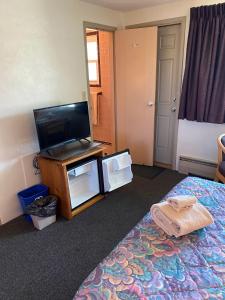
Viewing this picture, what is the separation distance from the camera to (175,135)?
347 cm

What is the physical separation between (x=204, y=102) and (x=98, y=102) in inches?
80.2

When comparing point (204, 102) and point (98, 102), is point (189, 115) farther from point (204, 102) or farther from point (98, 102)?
point (98, 102)

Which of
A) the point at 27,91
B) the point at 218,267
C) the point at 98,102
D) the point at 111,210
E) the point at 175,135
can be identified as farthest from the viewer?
the point at 98,102

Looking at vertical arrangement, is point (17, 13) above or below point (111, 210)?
above

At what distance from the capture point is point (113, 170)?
2.85 m

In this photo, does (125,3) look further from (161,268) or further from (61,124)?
(161,268)

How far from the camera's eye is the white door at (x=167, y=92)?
322cm

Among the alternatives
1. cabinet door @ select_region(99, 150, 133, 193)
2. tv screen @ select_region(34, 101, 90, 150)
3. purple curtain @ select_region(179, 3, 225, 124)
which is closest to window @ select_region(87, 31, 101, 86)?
tv screen @ select_region(34, 101, 90, 150)

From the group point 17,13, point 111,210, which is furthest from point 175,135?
point 17,13

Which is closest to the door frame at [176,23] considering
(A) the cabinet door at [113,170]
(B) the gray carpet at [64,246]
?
(B) the gray carpet at [64,246]

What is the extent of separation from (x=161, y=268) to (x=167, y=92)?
281cm

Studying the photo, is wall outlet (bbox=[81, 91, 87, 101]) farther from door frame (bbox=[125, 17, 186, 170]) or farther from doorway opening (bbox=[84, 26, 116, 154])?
door frame (bbox=[125, 17, 186, 170])

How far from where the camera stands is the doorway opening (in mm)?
3936

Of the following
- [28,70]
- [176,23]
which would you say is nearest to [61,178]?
[28,70]
